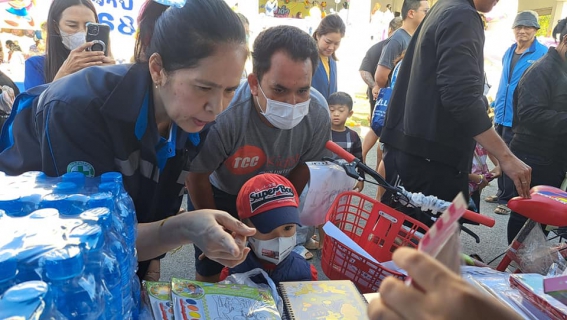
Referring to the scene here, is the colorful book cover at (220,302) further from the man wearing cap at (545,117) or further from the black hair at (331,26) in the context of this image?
the black hair at (331,26)

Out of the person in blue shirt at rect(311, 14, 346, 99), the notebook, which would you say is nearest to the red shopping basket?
the notebook

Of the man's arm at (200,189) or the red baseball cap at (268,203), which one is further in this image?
the man's arm at (200,189)

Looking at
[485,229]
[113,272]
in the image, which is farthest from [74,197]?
[485,229]

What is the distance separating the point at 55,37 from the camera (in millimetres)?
2246

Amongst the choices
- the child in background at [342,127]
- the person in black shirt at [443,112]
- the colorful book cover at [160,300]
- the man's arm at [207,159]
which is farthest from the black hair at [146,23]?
the child in background at [342,127]

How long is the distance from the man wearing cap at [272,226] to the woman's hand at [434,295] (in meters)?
0.89

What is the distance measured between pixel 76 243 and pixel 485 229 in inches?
158

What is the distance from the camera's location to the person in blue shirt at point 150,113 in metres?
1.08

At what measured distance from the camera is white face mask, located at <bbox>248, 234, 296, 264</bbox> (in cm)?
146

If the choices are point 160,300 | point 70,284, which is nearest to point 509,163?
point 160,300

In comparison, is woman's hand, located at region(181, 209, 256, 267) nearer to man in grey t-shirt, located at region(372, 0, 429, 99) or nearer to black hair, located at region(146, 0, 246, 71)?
black hair, located at region(146, 0, 246, 71)

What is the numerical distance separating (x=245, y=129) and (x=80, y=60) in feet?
3.08

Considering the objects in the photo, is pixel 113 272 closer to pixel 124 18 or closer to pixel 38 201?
pixel 38 201

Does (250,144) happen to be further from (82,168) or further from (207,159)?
(82,168)
